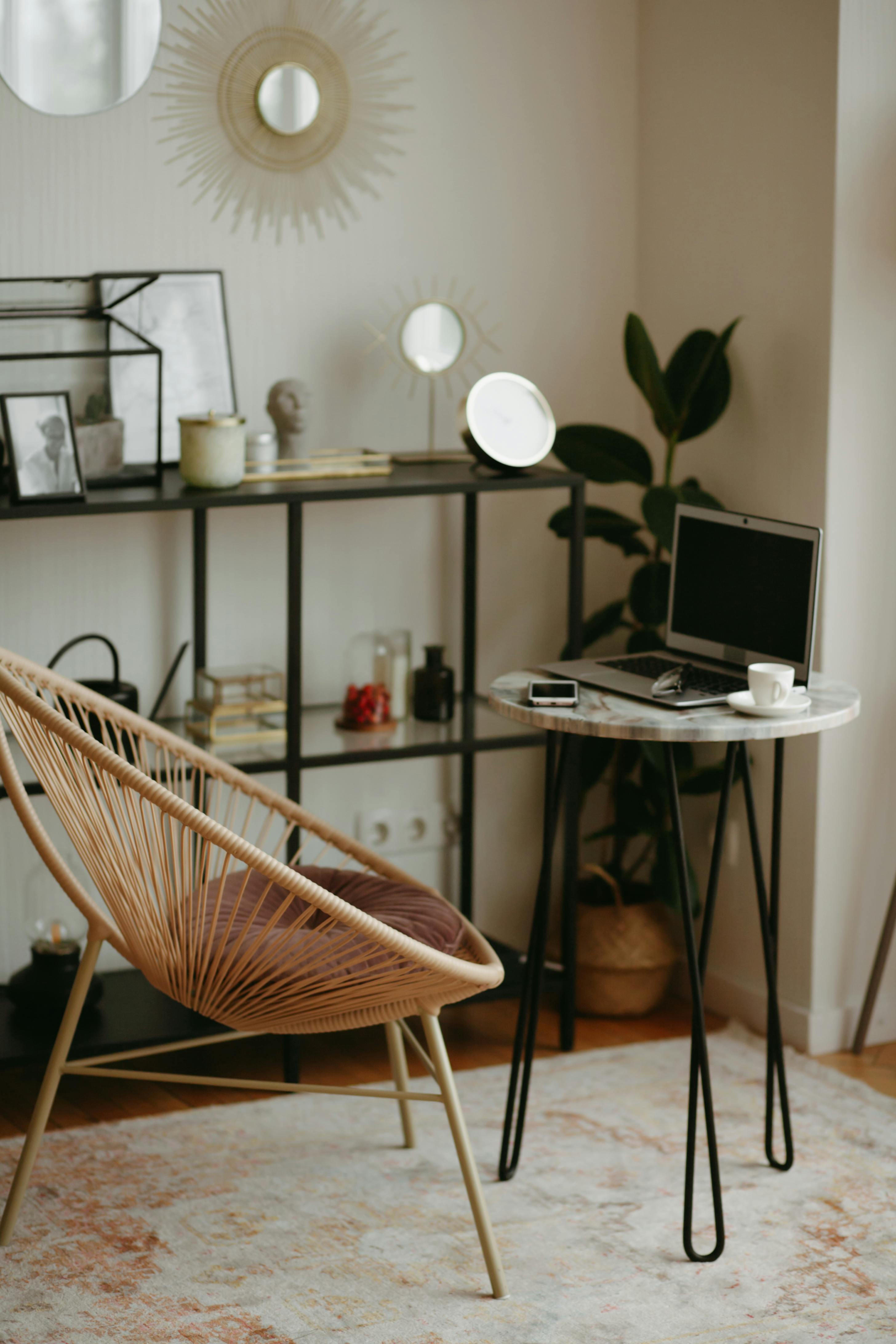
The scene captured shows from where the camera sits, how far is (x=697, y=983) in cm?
215

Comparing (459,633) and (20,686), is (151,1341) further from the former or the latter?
(459,633)

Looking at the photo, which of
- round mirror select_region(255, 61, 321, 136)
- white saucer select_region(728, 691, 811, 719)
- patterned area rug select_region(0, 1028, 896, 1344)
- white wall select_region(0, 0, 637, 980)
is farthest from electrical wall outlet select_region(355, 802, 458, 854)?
round mirror select_region(255, 61, 321, 136)

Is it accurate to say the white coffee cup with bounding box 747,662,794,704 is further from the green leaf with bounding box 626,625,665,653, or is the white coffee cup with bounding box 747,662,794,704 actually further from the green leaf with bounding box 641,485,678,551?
the green leaf with bounding box 626,625,665,653

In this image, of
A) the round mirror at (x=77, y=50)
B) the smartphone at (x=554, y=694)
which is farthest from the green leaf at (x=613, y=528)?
the round mirror at (x=77, y=50)

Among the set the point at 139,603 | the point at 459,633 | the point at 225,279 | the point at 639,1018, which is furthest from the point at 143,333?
the point at 639,1018

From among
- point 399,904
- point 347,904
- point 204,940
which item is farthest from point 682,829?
point 204,940

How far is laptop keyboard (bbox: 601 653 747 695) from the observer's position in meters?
2.26

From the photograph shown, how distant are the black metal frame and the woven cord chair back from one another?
0.18m

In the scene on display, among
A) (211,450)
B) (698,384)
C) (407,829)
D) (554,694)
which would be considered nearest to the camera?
(554,694)

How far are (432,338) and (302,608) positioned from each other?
596 millimetres

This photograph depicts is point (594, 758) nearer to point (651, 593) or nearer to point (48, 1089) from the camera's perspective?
point (651, 593)

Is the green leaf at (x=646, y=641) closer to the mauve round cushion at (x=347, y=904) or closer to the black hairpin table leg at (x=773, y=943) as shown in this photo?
the black hairpin table leg at (x=773, y=943)

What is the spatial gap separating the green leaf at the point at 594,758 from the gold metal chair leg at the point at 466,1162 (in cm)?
112

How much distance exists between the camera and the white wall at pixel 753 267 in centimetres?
282
